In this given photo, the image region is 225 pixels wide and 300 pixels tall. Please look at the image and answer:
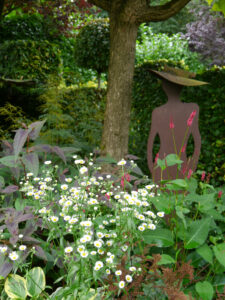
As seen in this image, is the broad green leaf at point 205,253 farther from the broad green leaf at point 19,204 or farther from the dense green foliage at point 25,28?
the dense green foliage at point 25,28

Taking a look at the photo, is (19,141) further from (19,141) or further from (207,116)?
(207,116)

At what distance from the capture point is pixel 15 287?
1669 mm

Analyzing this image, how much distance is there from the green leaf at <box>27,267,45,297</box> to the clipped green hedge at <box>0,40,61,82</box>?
214 inches

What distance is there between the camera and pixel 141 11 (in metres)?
3.48

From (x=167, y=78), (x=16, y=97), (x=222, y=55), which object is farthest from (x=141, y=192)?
(x=222, y=55)

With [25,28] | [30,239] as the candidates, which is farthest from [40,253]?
[25,28]

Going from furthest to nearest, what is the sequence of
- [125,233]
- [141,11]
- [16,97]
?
[16,97]
[141,11]
[125,233]

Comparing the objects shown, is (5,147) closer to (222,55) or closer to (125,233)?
(125,233)

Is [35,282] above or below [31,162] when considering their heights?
below

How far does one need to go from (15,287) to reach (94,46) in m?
6.49

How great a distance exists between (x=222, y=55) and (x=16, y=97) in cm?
924

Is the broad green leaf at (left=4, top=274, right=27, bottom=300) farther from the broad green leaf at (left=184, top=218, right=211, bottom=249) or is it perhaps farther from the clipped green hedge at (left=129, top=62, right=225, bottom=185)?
the clipped green hedge at (left=129, top=62, right=225, bottom=185)

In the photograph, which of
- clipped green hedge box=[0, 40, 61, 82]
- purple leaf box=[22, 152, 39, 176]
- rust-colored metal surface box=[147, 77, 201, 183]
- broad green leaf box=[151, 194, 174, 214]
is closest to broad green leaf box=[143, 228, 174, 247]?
broad green leaf box=[151, 194, 174, 214]

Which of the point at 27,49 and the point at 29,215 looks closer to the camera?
the point at 29,215
